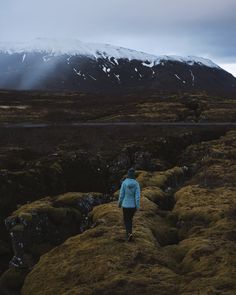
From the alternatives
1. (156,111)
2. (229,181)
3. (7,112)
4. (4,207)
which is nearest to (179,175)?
(229,181)

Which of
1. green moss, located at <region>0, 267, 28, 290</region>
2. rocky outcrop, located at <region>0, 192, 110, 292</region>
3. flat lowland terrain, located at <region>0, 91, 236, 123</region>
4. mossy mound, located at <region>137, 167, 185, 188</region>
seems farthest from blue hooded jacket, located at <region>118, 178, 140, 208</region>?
flat lowland terrain, located at <region>0, 91, 236, 123</region>

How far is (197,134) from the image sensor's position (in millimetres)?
73375

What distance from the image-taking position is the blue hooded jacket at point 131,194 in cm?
2345

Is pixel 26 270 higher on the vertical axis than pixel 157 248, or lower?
lower

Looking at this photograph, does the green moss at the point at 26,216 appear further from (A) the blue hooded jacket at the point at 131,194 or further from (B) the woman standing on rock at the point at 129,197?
(A) the blue hooded jacket at the point at 131,194

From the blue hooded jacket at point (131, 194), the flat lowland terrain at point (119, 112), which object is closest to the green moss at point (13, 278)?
Result: the blue hooded jacket at point (131, 194)

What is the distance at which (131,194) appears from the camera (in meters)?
23.6

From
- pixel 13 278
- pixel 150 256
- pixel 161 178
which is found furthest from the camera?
pixel 161 178

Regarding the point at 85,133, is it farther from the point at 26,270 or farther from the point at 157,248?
the point at 157,248

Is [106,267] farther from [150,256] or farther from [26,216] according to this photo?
[26,216]

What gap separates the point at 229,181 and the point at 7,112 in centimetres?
7479

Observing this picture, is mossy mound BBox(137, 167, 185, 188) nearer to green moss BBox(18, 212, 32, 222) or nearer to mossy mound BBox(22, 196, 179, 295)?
green moss BBox(18, 212, 32, 222)

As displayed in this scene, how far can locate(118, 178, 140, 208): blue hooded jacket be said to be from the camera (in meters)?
23.5

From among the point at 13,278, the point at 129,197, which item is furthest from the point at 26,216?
the point at 129,197
